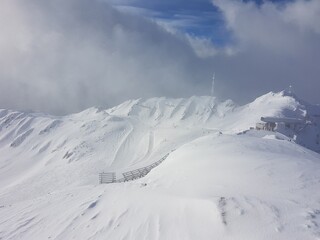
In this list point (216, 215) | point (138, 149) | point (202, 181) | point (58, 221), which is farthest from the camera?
point (138, 149)

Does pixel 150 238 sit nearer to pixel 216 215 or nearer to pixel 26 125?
pixel 216 215

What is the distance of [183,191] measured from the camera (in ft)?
75.4

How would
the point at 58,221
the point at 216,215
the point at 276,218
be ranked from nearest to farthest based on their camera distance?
the point at 276,218
the point at 216,215
the point at 58,221

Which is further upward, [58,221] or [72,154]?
[72,154]

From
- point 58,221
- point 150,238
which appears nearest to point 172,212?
point 150,238

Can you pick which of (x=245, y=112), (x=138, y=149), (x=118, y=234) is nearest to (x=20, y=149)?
(x=138, y=149)

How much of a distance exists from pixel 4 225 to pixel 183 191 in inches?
435

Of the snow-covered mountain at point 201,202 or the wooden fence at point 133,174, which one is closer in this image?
the snow-covered mountain at point 201,202

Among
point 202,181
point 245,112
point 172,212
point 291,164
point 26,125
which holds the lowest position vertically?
point 172,212

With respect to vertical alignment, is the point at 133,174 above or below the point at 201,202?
above

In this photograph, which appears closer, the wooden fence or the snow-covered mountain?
the snow-covered mountain

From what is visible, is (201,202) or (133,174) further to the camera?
(133,174)

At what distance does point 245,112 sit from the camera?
110m

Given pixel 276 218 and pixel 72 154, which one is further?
pixel 72 154
